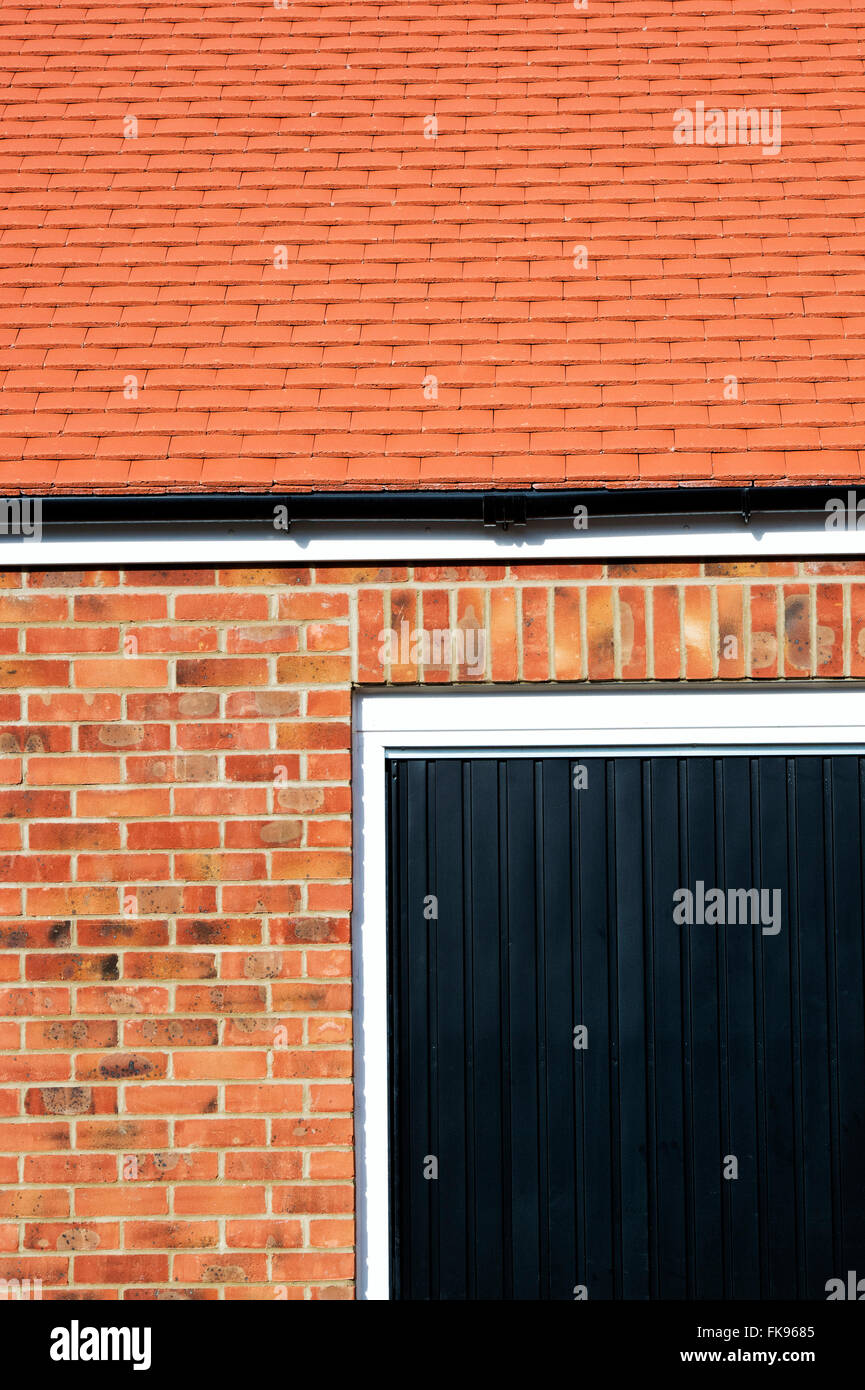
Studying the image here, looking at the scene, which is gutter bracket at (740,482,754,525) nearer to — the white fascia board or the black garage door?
the white fascia board

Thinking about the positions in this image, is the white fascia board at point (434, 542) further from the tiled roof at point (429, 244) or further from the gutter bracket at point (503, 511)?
the tiled roof at point (429, 244)

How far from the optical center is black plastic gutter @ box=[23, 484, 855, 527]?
10.3 ft

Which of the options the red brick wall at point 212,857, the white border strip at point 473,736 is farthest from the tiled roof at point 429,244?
the white border strip at point 473,736

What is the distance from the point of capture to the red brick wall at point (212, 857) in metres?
3.17

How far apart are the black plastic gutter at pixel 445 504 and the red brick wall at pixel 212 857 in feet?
0.56

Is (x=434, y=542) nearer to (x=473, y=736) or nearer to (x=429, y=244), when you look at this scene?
(x=473, y=736)

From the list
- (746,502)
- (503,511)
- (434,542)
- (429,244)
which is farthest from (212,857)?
(429,244)

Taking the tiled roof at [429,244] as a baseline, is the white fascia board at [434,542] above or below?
below

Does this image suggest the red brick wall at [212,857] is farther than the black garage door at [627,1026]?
No

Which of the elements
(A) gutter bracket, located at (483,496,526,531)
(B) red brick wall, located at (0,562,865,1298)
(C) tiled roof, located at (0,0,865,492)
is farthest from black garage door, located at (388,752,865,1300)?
(C) tiled roof, located at (0,0,865,492)

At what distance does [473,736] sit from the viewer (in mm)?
3352

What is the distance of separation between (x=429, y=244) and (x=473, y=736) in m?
Result: 1.63
